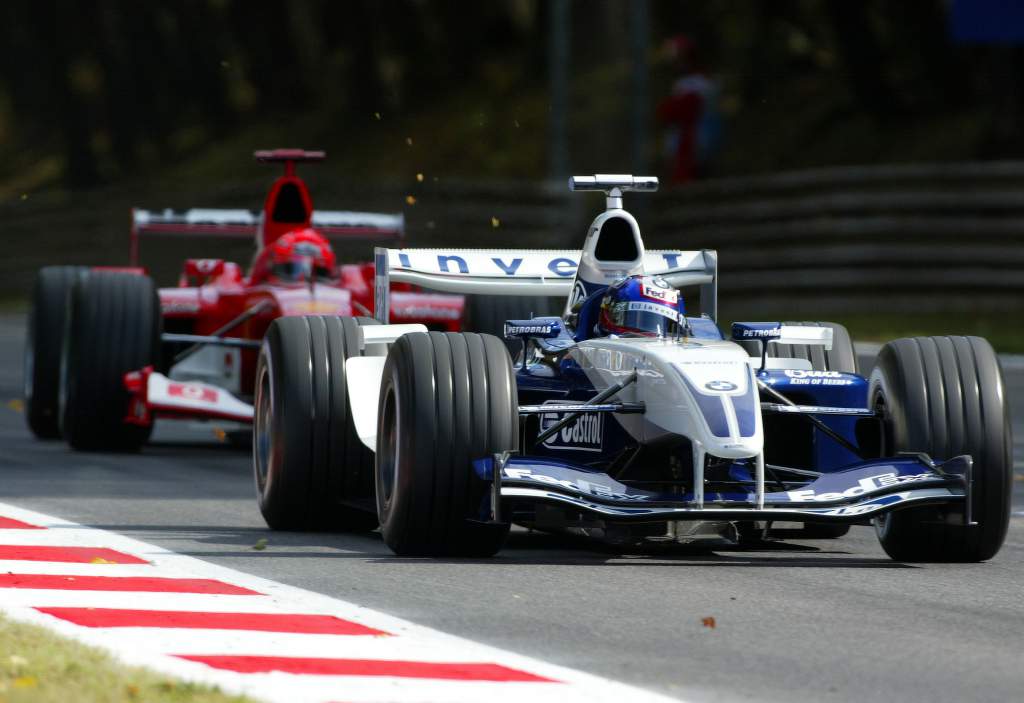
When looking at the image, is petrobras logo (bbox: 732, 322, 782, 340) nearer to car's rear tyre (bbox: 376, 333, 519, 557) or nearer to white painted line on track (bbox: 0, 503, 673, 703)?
car's rear tyre (bbox: 376, 333, 519, 557)

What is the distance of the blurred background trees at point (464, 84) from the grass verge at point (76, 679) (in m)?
20.6

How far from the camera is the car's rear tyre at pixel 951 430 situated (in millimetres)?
9094

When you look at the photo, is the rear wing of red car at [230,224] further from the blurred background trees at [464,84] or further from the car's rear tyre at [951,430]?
the blurred background trees at [464,84]

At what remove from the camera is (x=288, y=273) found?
15516 mm

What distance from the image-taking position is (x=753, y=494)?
28.7 ft

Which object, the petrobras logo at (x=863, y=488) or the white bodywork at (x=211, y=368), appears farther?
the white bodywork at (x=211, y=368)

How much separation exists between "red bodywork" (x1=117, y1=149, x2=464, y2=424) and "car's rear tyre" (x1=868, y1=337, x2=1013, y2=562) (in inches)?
229

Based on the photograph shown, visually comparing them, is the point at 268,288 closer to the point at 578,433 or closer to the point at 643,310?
the point at 643,310

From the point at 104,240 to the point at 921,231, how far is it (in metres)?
16.4

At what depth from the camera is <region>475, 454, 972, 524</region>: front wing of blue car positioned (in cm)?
859

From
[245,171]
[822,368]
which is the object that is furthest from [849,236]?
[245,171]

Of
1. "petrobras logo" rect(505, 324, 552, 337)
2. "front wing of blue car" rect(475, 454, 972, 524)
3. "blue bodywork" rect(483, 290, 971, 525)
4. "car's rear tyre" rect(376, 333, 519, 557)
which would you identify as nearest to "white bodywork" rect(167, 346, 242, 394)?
"blue bodywork" rect(483, 290, 971, 525)

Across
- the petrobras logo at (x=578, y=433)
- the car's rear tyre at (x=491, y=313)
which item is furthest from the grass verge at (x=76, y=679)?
the car's rear tyre at (x=491, y=313)

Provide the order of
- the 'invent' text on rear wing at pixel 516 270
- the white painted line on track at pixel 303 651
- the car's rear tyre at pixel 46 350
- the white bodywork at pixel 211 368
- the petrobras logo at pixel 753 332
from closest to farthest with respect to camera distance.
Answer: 1. the white painted line on track at pixel 303 651
2. the petrobras logo at pixel 753 332
3. the 'invent' text on rear wing at pixel 516 270
4. the white bodywork at pixel 211 368
5. the car's rear tyre at pixel 46 350
